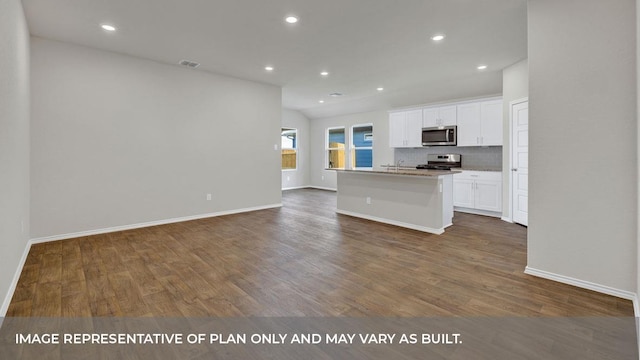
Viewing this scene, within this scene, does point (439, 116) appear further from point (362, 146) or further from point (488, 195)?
point (362, 146)

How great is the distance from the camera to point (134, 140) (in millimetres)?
4547

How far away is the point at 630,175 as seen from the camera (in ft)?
7.41

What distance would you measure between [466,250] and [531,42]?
2.29 meters

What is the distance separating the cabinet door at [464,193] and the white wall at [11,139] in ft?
21.3

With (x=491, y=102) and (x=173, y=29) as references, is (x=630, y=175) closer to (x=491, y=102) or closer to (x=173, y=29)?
(x=491, y=102)

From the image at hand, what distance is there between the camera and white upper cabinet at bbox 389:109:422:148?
23.1ft

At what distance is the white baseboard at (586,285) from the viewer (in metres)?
2.30

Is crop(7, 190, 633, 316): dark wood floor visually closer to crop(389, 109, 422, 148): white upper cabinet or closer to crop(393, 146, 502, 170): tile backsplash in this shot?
crop(393, 146, 502, 170): tile backsplash

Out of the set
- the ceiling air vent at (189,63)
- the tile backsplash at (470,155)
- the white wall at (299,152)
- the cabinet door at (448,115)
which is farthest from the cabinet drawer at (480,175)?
the ceiling air vent at (189,63)

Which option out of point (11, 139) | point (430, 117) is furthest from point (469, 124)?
point (11, 139)

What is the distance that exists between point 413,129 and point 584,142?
477 centimetres

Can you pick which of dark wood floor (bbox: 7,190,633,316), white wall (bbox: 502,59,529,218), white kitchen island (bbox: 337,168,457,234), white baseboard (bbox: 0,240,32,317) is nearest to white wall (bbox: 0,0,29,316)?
white baseboard (bbox: 0,240,32,317)

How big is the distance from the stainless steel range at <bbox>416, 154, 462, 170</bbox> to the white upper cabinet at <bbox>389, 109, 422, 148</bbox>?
1.55 ft

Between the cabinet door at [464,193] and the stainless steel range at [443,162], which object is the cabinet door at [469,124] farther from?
the cabinet door at [464,193]
